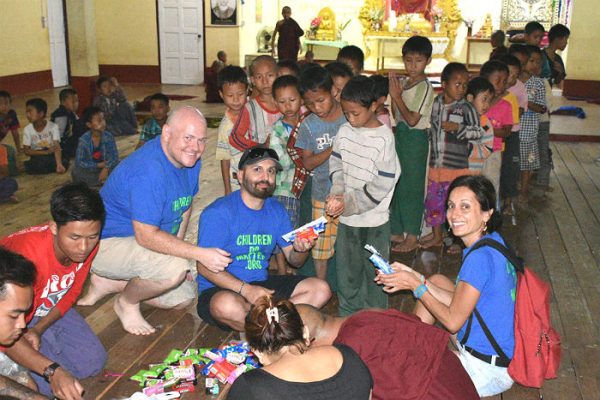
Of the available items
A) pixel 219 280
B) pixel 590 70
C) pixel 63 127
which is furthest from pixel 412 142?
pixel 590 70

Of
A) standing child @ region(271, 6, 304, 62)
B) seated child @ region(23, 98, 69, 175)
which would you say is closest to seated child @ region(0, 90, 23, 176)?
seated child @ region(23, 98, 69, 175)

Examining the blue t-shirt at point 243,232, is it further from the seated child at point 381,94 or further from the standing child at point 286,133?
the seated child at point 381,94

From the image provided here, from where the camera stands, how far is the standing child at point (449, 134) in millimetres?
4812

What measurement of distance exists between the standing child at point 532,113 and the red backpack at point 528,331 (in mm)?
3580

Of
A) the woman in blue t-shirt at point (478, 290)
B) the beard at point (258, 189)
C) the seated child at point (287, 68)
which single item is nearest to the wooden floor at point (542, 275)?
the woman in blue t-shirt at point (478, 290)

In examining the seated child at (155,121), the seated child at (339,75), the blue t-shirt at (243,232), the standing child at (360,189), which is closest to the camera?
the blue t-shirt at (243,232)

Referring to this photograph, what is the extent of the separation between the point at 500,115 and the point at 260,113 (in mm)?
2081

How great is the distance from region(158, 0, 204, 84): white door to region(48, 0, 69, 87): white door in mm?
2375

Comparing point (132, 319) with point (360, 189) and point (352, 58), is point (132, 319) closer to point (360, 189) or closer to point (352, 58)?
point (360, 189)

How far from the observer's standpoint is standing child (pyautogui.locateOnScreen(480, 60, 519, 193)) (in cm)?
527

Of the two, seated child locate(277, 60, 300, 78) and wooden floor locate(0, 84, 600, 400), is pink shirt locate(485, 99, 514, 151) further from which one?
seated child locate(277, 60, 300, 78)

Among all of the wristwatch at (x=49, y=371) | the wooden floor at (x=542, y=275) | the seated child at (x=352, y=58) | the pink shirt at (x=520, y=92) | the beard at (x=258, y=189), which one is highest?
the seated child at (x=352, y=58)

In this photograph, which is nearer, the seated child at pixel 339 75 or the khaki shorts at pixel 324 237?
the khaki shorts at pixel 324 237

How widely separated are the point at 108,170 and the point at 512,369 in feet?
16.6
